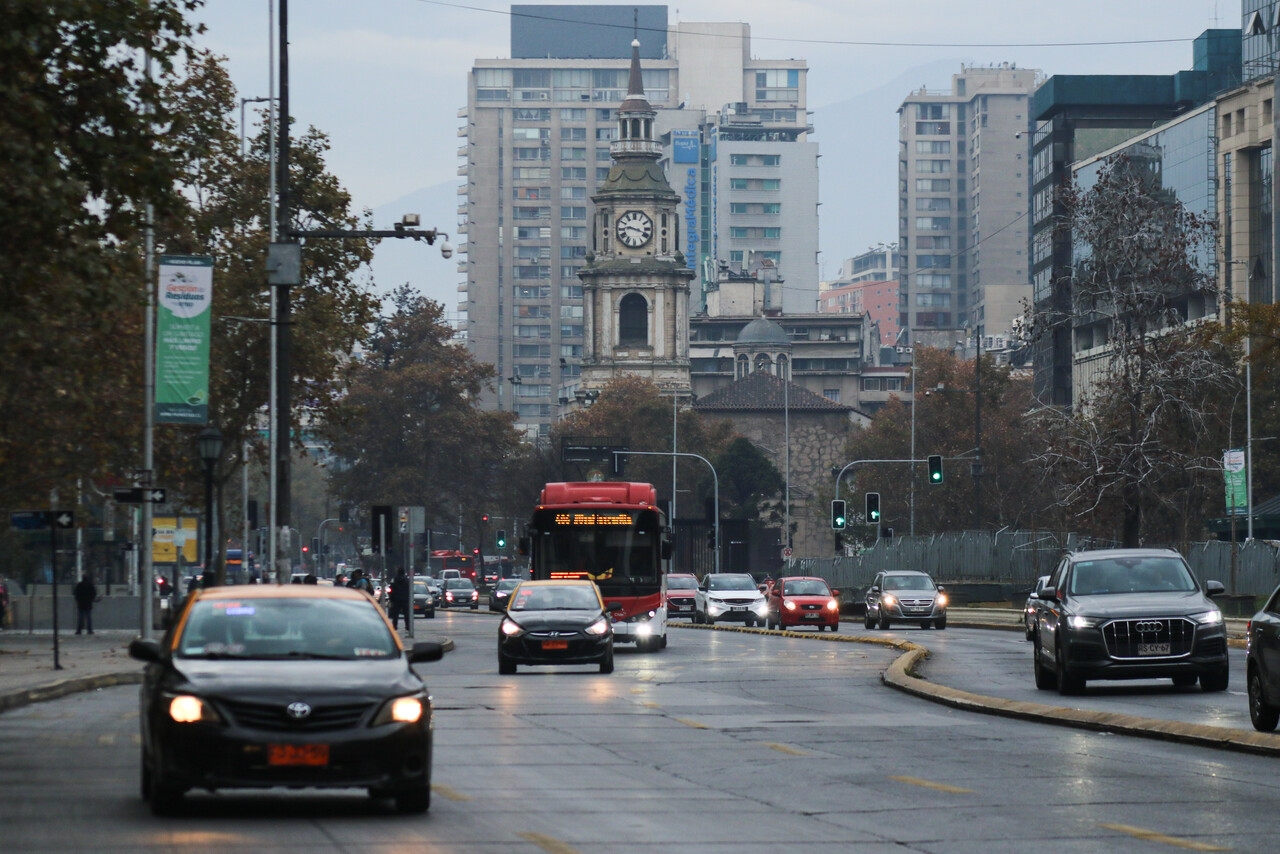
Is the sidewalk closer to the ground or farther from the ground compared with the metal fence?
closer to the ground

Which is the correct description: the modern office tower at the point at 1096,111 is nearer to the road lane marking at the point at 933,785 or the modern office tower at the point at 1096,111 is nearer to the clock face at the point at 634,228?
the clock face at the point at 634,228

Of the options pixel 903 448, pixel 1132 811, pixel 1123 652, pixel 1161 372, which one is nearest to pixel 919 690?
pixel 1123 652

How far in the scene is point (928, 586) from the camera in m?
52.5

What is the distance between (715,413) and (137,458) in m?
105

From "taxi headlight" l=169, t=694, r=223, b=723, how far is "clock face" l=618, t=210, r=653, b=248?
5346 inches

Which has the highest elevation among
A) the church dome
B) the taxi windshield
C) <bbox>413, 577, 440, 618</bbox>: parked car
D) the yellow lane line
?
the church dome

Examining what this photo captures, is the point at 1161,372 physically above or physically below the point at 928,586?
above

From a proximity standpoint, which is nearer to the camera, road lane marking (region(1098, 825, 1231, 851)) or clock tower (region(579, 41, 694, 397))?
road lane marking (region(1098, 825, 1231, 851))

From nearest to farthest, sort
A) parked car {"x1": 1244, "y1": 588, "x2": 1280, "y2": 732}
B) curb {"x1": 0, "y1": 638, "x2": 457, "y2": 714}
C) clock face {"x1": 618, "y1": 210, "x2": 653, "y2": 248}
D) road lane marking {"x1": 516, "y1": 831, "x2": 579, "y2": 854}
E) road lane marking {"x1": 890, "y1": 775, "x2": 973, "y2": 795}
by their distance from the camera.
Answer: road lane marking {"x1": 516, "y1": 831, "x2": 579, "y2": 854}, road lane marking {"x1": 890, "y1": 775, "x2": 973, "y2": 795}, parked car {"x1": 1244, "y1": 588, "x2": 1280, "y2": 732}, curb {"x1": 0, "y1": 638, "x2": 457, "y2": 714}, clock face {"x1": 618, "y1": 210, "x2": 653, "y2": 248}

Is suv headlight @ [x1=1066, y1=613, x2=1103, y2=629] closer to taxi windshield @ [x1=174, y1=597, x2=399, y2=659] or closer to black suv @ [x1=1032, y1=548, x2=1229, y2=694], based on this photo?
black suv @ [x1=1032, y1=548, x2=1229, y2=694]

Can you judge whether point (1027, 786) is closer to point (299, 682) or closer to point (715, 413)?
point (299, 682)

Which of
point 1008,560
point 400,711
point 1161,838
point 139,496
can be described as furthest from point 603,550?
point 1008,560

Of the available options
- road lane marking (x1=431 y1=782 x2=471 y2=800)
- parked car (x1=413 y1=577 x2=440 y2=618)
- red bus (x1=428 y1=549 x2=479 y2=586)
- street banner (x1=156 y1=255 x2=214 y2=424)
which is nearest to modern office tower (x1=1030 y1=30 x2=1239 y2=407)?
red bus (x1=428 y1=549 x2=479 y2=586)

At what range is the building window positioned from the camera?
148 m
